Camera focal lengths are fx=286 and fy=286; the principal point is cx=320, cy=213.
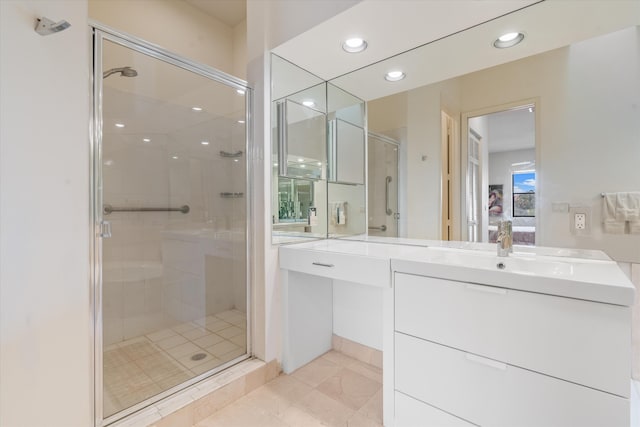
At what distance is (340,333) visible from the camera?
210cm

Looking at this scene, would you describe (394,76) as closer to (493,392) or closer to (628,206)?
(628,206)

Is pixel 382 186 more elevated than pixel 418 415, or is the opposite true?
pixel 382 186

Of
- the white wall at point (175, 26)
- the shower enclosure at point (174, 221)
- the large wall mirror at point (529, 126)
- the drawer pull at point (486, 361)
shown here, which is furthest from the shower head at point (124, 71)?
the drawer pull at point (486, 361)

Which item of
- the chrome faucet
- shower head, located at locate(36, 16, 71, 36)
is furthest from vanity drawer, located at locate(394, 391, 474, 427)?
shower head, located at locate(36, 16, 71, 36)

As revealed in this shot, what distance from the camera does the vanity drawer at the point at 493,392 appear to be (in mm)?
881

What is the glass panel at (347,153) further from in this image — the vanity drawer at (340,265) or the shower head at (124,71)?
the shower head at (124,71)

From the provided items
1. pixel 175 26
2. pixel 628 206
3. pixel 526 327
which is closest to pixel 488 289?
pixel 526 327

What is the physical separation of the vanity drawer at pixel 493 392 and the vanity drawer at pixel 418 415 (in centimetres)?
3

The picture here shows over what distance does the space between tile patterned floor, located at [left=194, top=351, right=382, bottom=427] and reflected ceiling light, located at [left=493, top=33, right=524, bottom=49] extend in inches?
79.1

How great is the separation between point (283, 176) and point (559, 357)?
5.25ft

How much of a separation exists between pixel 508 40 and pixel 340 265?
1.45m

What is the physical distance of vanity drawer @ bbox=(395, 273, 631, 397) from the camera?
85 cm

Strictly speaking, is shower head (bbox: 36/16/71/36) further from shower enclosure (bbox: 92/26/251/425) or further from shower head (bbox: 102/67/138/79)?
shower enclosure (bbox: 92/26/251/425)

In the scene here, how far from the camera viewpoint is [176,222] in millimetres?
2162
